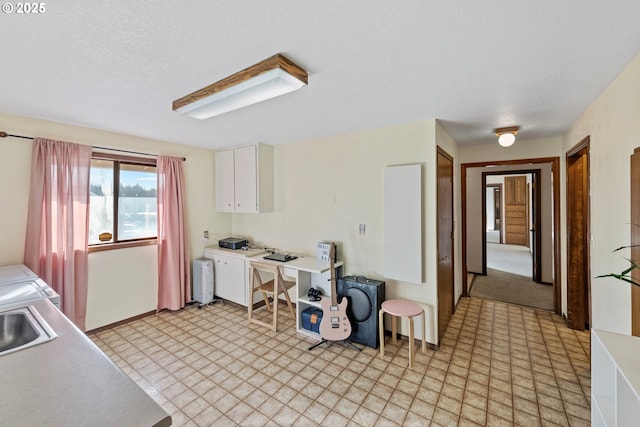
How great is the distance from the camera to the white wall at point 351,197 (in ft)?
8.92

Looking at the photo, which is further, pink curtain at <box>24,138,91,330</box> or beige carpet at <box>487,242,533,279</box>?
beige carpet at <box>487,242,533,279</box>

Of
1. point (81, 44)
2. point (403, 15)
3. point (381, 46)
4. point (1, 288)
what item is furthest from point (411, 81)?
point (1, 288)

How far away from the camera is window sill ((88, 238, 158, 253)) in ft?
9.95

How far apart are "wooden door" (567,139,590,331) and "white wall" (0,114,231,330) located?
444 centimetres

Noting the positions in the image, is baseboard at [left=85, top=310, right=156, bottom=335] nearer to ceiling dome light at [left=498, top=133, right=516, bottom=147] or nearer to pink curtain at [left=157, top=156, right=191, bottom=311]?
pink curtain at [left=157, top=156, right=191, bottom=311]

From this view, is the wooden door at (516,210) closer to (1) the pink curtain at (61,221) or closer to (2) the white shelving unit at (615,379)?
(2) the white shelving unit at (615,379)

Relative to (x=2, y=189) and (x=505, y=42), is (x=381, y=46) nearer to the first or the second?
(x=505, y=42)

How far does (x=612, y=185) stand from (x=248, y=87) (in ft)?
8.46

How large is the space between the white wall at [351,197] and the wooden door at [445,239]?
6.7 inches

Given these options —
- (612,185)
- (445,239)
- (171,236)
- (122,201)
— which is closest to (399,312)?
(445,239)

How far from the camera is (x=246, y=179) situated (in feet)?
12.4

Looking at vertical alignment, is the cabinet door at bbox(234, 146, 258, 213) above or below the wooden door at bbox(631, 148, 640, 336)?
above

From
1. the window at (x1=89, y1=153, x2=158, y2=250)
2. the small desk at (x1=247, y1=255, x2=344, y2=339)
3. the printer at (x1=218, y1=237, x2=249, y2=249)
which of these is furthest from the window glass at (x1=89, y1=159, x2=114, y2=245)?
the small desk at (x1=247, y1=255, x2=344, y2=339)

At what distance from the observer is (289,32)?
4.29ft
